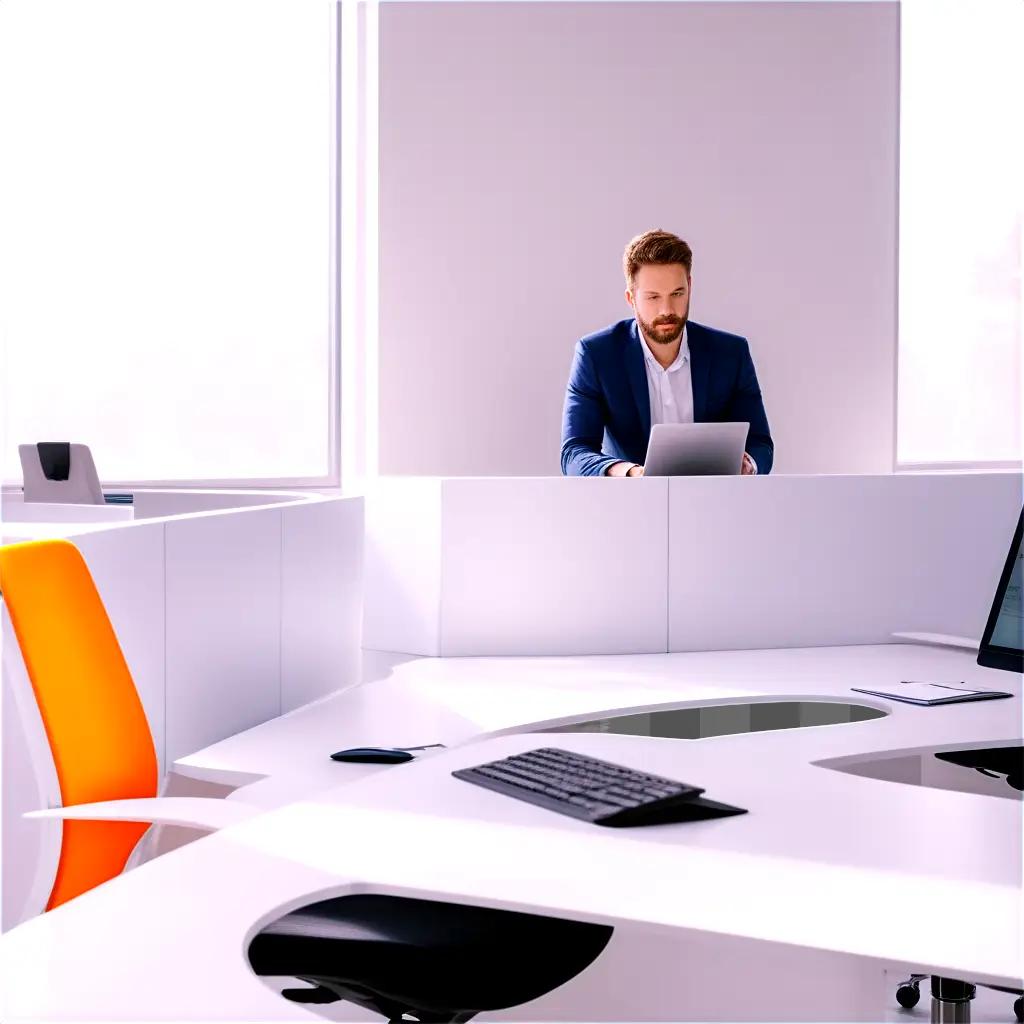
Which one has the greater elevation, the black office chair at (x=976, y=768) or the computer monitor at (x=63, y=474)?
the computer monitor at (x=63, y=474)

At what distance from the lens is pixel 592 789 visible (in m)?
1.50

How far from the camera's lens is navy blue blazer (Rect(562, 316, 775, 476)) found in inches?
139

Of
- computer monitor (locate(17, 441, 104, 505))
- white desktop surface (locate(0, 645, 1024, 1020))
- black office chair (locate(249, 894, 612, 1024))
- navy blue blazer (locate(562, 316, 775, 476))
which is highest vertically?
navy blue blazer (locate(562, 316, 775, 476))

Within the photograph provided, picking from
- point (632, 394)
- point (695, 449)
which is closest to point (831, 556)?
point (695, 449)

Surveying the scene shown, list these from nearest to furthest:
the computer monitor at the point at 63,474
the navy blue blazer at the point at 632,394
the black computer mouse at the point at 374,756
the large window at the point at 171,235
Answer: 1. the black computer mouse at the point at 374,756
2. the navy blue blazer at the point at 632,394
3. the computer monitor at the point at 63,474
4. the large window at the point at 171,235

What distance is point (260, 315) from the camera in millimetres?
5430

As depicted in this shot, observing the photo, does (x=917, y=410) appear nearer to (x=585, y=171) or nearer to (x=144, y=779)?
(x=585, y=171)

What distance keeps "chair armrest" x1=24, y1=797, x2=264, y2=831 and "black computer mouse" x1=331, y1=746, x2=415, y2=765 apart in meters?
0.27

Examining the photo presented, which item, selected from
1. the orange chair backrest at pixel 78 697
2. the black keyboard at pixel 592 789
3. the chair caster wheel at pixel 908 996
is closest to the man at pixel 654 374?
the chair caster wheel at pixel 908 996

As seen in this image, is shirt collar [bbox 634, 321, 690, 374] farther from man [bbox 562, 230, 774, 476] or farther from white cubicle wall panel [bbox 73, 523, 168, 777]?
white cubicle wall panel [bbox 73, 523, 168, 777]

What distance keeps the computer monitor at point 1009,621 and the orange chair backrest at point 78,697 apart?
162 centimetres

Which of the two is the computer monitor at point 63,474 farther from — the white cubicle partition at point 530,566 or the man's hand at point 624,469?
the man's hand at point 624,469

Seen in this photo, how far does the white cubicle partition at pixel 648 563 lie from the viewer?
2.89 meters

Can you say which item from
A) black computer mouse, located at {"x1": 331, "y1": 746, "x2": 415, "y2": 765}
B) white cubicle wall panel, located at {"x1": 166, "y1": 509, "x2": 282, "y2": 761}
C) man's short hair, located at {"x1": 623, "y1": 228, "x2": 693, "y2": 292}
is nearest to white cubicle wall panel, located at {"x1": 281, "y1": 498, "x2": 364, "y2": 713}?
white cubicle wall panel, located at {"x1": 166, "y1": 509, "x2": 282, "y2": 761}
